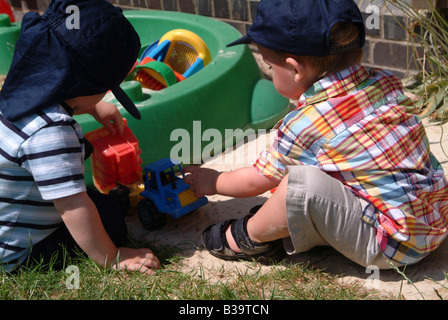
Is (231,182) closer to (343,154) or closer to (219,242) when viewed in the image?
(219,242)

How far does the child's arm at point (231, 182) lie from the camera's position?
192 centimetres

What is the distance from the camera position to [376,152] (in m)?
1.70

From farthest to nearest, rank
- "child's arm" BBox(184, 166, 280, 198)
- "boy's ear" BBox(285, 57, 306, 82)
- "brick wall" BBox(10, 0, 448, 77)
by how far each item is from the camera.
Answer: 1. "brick wall" BBox(10, 0, 448, 77)
2. "child's arm" BBox(184, 166, 280, 198)
3. "boy's ear" BBox(285, 57, 306, 82)

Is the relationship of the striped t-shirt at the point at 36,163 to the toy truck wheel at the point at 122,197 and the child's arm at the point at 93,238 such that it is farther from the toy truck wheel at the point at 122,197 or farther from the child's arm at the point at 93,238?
the toy truck wheel at the point at 122,197

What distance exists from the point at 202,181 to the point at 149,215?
0.82 ft

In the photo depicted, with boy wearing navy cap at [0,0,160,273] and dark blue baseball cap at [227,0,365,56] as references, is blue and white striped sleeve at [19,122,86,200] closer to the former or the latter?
boy wearing navy cap at [0,0,160,273]

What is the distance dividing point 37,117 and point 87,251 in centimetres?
44

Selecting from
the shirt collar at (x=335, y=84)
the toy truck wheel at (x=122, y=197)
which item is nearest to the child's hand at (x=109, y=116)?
the toy truck wheel at (x=122, y=197)

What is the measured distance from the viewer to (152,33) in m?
3.71

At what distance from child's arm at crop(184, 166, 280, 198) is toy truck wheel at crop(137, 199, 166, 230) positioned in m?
0.16

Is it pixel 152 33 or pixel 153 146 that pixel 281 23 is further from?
pixel 152 33

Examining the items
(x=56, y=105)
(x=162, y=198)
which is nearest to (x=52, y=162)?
(x=56, y=105)

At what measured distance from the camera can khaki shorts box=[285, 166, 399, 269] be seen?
1.68 m

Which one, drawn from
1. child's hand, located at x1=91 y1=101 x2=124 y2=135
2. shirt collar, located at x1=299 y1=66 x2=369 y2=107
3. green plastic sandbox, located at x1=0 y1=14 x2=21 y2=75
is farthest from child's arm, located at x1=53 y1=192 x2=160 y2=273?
green plastic sandbox, located at x1=0 y1=14 x2=21 y2=75
